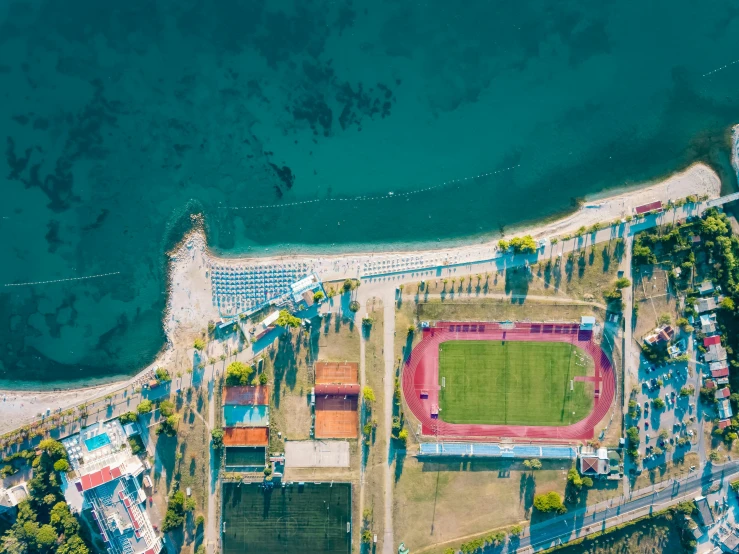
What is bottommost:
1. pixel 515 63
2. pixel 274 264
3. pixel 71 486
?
pixel 71 486

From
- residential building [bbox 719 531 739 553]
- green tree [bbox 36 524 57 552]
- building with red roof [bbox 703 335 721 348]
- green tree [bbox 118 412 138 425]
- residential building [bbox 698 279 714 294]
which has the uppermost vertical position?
residential building [bbox 698 279 714 294]

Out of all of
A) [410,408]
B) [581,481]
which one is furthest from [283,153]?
[581,481]

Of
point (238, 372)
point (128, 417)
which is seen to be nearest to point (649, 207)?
point (238, 372)

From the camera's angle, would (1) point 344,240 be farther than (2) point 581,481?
Yes

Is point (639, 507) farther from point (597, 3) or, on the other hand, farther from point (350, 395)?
point (597, 3)

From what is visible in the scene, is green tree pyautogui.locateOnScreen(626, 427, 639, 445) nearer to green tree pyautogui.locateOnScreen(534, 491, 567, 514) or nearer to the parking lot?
the parking lot

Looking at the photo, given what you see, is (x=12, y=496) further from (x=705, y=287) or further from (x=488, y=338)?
(x=705, y=287)

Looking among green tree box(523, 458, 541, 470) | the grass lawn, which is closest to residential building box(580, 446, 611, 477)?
green tree box(523, 458, 541, 470)
